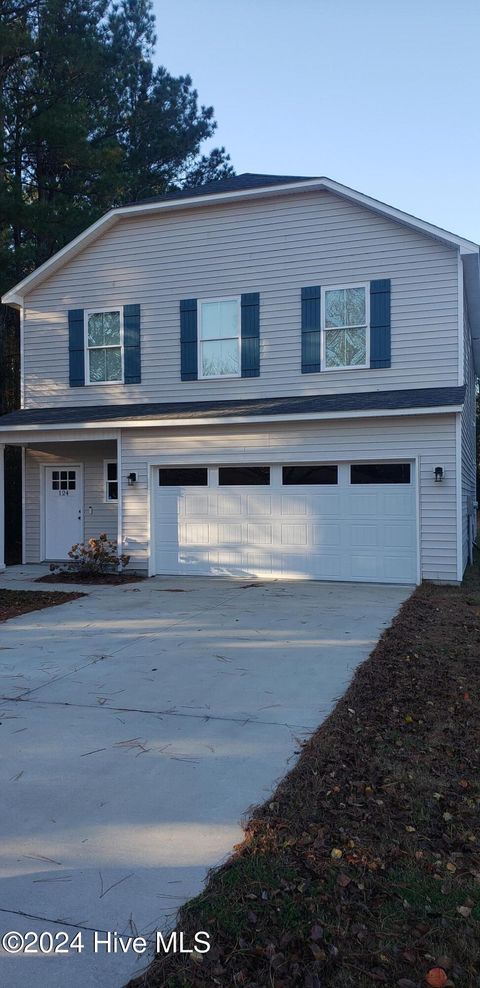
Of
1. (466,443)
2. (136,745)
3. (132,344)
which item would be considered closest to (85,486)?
(132,344)

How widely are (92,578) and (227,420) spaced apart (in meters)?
3.78

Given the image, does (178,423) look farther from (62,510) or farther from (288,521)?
(62,510)

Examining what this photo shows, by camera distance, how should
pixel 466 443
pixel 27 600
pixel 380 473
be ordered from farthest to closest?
pixel 466 443 < pixel 380 473 < pixel 27 600

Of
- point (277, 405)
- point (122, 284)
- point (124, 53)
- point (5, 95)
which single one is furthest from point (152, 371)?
point (124, 53)

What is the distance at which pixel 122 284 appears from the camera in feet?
45.9

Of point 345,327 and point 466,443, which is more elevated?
point 345,327

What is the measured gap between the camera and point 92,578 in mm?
12750

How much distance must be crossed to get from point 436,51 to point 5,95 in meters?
11.9

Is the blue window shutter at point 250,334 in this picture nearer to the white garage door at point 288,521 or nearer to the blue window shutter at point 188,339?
the blue window shutter at point 188,339

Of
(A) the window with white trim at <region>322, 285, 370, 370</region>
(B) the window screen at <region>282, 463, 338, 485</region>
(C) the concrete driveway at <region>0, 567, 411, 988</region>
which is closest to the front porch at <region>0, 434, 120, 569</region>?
(B) the window screen at <region>282, 463, 338, 485</region>

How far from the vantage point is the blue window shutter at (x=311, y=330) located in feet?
41.2

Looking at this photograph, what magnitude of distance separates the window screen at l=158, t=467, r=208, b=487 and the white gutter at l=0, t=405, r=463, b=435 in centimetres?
82

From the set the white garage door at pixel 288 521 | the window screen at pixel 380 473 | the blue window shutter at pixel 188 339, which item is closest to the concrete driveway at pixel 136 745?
the white garage door at pixel 288 521

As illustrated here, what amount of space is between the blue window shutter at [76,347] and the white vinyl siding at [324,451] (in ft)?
6.96
